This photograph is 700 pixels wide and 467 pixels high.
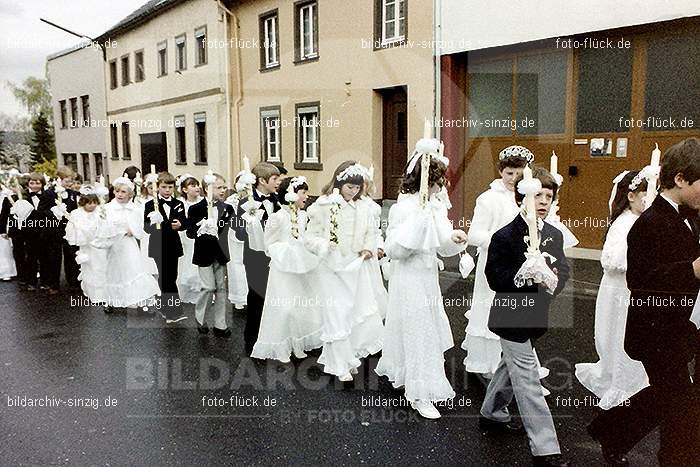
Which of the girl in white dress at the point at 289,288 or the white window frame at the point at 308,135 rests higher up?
the white window frame at the point at 308,135

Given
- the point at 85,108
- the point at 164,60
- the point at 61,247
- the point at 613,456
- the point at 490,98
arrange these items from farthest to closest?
the point at 85,108 < the point at 164,60 < the point at 490,98 < the point at 61,247 < the point at 613,456

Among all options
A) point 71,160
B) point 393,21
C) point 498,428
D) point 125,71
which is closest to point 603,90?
point 393,21

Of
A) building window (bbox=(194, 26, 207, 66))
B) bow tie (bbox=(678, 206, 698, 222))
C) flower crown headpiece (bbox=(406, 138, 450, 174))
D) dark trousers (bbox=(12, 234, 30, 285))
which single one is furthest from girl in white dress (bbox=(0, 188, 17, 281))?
building window (bbox=(194, 26, 207, 66))

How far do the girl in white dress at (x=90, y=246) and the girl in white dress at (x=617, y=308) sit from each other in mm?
6382

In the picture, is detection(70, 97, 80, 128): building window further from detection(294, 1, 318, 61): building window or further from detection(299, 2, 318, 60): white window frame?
detection(299, 2, 318, 60): white window frame

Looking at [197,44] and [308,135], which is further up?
[197,44]

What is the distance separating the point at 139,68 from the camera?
26656 millimetres

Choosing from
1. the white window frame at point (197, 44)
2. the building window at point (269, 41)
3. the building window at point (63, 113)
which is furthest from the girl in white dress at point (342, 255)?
the building window at point (63, 113)

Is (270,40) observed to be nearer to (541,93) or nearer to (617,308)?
(541,93)

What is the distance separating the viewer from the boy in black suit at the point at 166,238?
7.09 meters

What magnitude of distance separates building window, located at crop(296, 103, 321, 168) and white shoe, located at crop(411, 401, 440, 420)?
12.8 metres

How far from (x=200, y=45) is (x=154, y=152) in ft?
21.9

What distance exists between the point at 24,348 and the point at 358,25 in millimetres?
11139

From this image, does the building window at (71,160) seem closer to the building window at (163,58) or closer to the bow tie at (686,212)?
the building window at (163,58)
